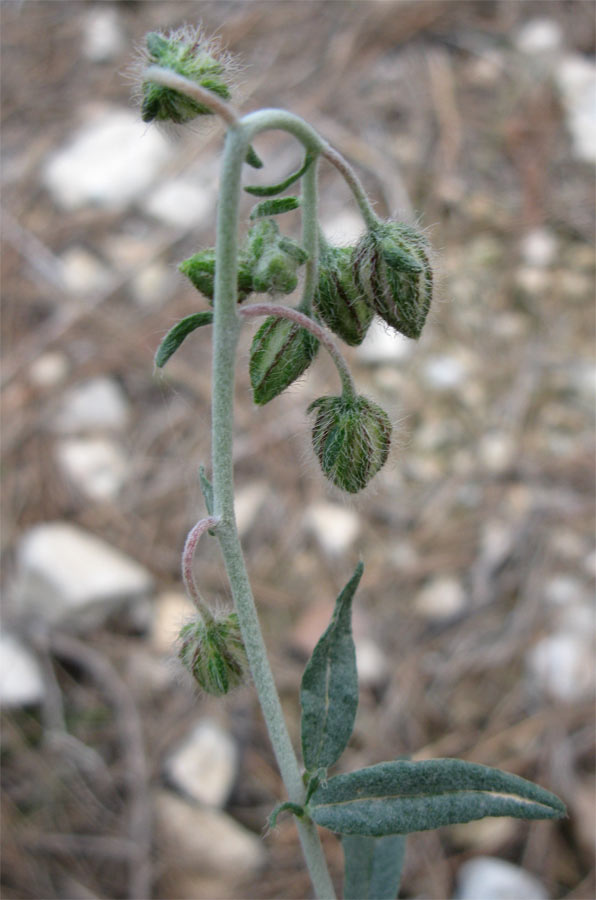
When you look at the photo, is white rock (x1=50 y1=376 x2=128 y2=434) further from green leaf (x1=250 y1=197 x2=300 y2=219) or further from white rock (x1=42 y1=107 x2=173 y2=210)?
green leaf (x1=250 y1=197 x2=300 y2=219)

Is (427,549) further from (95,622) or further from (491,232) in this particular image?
(491,232)

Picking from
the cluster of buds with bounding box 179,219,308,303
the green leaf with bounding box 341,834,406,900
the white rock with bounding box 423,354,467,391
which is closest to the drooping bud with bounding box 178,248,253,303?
the cluster of buds with bounding box 179,219,308,303

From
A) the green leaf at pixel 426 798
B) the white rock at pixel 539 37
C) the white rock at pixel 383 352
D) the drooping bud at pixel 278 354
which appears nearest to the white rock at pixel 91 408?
the white rock at pixel 383 352

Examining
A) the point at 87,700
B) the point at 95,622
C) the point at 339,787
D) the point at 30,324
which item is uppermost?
the point at 30,324

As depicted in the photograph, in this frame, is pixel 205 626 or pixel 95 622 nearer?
pixel 205 626

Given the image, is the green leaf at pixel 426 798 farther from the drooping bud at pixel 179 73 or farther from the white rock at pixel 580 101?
the white rock at pixel 580 101

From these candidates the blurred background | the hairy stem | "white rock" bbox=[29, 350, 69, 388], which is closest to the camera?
the hairy stem

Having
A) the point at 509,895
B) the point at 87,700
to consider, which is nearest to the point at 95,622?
the point at 87,700
